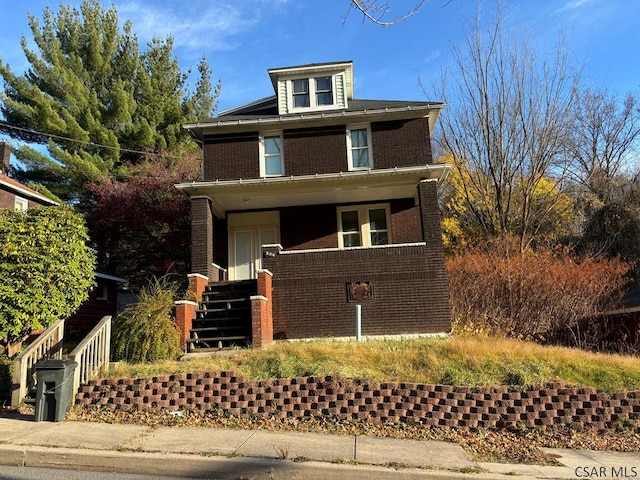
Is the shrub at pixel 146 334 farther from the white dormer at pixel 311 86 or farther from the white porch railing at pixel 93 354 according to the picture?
the white dormer at pixel 311 86

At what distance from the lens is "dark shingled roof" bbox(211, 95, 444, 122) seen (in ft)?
47.3

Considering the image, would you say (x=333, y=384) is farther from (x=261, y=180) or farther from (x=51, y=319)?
(x=261, y=180)

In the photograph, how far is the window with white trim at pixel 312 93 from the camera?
15469 mm

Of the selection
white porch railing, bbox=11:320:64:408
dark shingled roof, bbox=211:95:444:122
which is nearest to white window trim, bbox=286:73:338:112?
dark shingled roof, bbox=211:95:444:122

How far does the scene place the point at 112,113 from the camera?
23875 millimetres

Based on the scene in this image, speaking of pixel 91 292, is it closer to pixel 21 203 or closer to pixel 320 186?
pixel 21 203

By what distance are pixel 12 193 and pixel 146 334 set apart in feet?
46.2

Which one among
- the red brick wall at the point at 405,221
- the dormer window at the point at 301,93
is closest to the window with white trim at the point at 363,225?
the red brick wall at the point at 405,221

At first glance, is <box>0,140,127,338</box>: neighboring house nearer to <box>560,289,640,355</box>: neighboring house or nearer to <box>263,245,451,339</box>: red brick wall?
<box>263,245,451,339</box>: red brick wall

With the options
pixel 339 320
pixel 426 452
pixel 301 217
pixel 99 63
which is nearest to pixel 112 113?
pixel 99 63

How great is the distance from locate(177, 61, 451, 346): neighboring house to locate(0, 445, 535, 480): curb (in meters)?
5.25

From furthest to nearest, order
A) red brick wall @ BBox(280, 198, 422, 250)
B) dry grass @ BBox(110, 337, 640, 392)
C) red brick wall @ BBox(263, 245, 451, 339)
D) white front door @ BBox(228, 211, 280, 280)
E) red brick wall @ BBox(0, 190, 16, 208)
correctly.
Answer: red brick wall @ BBox(0, 190, 16, 208) → white front door @ BBox(228, 211, 280, 280) → red brick wall @ BBox(280, 198, 422, 250) → red brick wall @ BBox(263, 245, 451, 339) → dry grass @ BBox(110, 337, 640, 392)

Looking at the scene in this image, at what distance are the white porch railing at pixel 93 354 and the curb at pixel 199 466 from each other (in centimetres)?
229

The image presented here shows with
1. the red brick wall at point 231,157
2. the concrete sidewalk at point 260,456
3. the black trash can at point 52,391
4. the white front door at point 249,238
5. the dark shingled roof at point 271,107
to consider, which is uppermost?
the dark shingled roof at point 271,107
